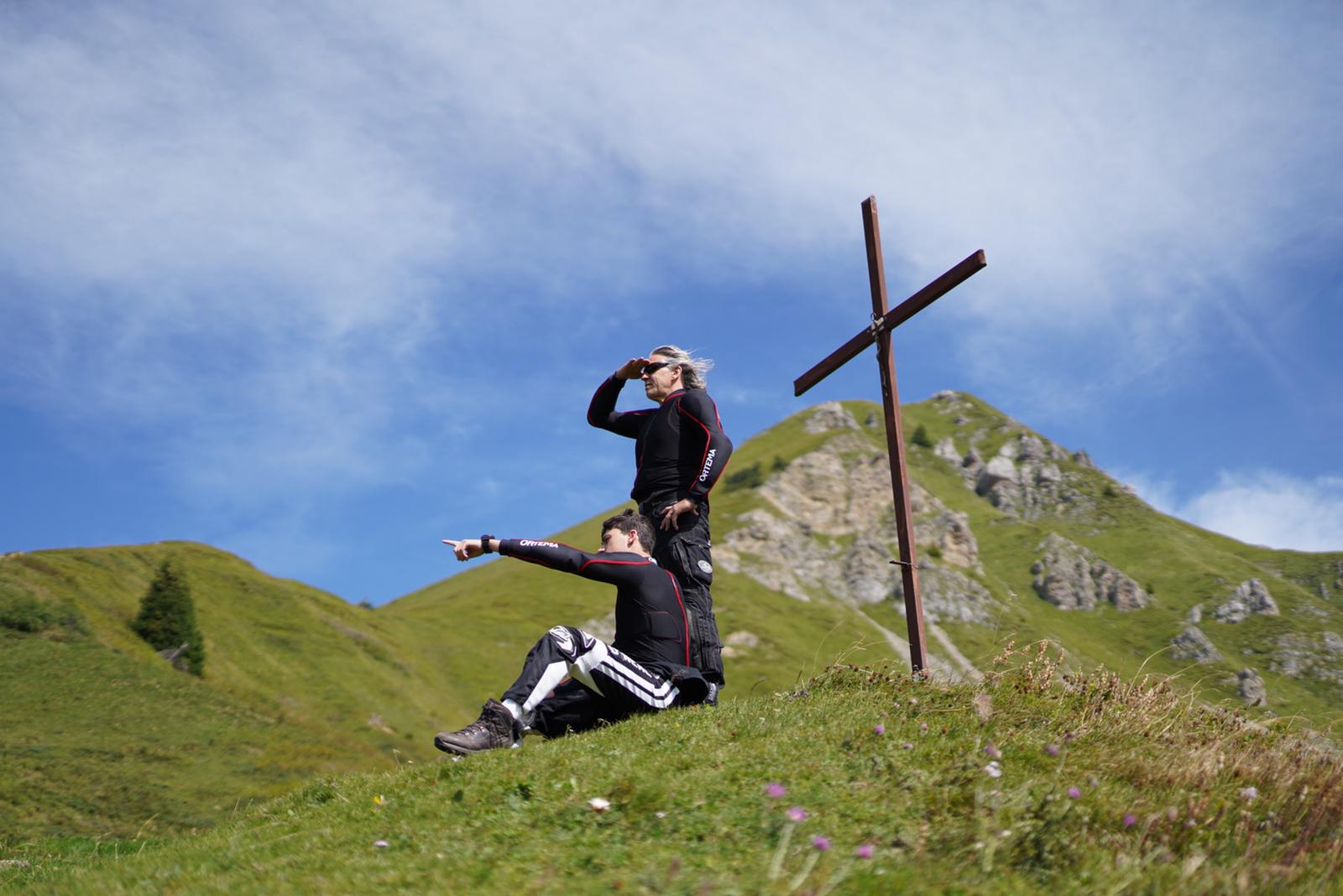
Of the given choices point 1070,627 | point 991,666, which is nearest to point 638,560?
point 991,666

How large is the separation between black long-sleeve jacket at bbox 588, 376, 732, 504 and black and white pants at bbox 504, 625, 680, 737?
2.01 metres

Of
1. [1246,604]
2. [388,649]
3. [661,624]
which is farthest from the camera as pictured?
[1246,604]

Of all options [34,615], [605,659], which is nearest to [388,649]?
[34,615]

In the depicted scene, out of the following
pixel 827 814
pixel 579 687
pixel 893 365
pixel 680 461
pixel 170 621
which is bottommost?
pixel 827 814

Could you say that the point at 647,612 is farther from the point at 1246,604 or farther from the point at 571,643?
the point at 1246,604

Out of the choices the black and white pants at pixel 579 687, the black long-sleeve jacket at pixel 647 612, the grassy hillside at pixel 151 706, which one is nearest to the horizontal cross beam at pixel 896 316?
the black long-sleeve jacket at pixel 647 612

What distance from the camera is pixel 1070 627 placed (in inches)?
7288

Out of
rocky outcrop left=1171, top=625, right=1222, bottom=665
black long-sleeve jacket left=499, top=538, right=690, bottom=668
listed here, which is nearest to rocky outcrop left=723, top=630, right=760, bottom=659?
rocky outcrop left=1171, top=625, right=1222, bottom=665

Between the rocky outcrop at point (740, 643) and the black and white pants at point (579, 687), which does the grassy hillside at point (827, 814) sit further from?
the rocky outcrop at point (740, 643)

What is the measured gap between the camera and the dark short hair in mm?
9500

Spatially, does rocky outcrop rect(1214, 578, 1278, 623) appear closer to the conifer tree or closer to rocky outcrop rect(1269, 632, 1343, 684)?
rocky outcrop rect(1269, 632, 1343, 684)

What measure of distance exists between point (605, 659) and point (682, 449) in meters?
2.66

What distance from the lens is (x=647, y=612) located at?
9.30 m

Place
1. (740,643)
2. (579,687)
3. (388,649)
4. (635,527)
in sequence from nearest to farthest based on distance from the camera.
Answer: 1. (579,687)
2. (635,527)
3. (388,649)
4. (740,643)
